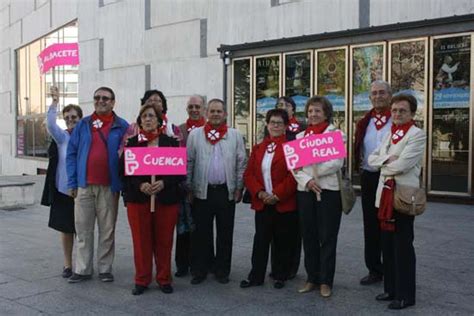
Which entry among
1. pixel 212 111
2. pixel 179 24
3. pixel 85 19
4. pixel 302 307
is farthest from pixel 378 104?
pixel 85 19

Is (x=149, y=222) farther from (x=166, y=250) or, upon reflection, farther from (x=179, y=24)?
(x=179, y=24)

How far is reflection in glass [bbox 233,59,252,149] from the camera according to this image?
621 inches

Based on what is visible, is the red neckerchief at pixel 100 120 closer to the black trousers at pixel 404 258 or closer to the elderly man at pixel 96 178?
the elderly man at pixel 96 178

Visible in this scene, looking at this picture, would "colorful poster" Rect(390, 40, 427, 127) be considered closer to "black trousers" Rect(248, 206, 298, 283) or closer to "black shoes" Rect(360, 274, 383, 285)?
"black shoes" Rect(360, 274, 383, 285)

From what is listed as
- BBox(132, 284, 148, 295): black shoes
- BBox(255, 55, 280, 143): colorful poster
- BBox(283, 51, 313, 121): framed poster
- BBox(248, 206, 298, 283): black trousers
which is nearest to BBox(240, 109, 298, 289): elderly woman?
BBox(248, 206, 298, 283): black trousers

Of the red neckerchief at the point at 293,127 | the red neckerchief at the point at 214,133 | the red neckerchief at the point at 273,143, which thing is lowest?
the red neckerchief at the point at 273,143

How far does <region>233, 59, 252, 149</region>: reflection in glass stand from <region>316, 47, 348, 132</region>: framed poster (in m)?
2.38

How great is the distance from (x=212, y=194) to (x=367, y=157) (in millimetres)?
1650

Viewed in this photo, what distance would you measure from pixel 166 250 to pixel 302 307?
1.50 m

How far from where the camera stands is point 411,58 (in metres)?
12.4

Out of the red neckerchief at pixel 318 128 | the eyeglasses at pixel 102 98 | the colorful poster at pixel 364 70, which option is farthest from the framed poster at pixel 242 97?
the red neckerchief at pixel 318 128

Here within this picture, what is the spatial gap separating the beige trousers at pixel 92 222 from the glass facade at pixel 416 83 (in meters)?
7.74

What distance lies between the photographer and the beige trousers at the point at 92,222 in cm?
602

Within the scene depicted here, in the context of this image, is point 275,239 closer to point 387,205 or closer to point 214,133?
point 214,133
